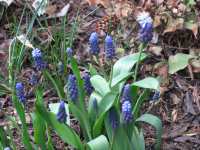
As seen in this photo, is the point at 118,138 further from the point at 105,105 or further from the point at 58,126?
the point at 58,126

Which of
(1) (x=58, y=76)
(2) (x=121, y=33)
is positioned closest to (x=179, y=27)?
(2) (x=121, y=33)

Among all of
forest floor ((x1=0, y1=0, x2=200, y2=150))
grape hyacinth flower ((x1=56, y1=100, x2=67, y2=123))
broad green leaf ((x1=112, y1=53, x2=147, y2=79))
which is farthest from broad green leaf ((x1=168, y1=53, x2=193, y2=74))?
grape hyacinth flower ((x1=56, y1=100, x2=67, y2=123))

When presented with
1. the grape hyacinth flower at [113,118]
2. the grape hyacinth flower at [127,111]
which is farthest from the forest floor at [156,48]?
the grape hyacinth flower at [127,111]

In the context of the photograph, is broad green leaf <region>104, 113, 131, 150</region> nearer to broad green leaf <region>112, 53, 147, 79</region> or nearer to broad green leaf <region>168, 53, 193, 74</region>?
broad green leaf <region>112, 53, 147, 79</region>

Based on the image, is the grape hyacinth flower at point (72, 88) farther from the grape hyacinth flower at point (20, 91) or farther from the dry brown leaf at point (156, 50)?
the dry brown leaf at point (156, 50)

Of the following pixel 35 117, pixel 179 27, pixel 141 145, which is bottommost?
pixel 141 145

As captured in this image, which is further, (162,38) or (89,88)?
(162,38)

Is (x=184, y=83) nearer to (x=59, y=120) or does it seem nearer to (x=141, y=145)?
(x=141, y=145)
